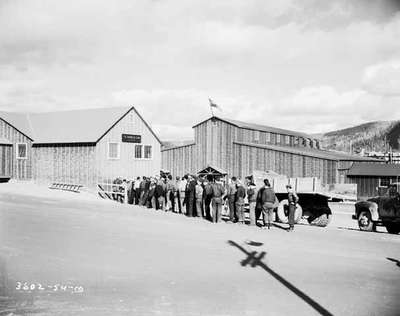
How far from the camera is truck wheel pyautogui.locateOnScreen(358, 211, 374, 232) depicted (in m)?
16.5

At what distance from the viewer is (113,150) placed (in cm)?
3559

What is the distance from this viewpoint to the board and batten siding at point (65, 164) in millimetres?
34062

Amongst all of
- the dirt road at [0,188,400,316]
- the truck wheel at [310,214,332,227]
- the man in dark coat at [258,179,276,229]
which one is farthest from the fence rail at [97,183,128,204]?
the truck wheel at [310,214,332,227]

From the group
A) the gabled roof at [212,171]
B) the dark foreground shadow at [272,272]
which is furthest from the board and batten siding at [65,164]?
the dark foreground shadow at [272,272]

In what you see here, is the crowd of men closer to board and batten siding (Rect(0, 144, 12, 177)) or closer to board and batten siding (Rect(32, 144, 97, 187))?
board and batten siding (Rect(32, 144, 97, 187))

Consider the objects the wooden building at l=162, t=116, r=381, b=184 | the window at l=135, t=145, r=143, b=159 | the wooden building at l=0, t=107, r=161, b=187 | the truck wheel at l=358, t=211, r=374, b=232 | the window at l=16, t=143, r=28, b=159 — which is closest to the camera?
the truck wheel at l=358, t=211, r=374, b=232

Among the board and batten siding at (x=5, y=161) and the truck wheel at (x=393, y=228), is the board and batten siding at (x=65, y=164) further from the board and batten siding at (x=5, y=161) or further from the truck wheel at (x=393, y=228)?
the truck wheel at (x=393, y=228)

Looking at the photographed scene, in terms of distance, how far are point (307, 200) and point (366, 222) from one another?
98.6 inches

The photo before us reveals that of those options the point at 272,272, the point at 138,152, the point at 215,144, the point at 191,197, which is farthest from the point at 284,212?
the point at 215,144

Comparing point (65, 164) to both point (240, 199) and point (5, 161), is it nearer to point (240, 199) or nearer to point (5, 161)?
point (5, 161)

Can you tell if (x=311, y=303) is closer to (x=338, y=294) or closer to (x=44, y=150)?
(x=338, y=294)

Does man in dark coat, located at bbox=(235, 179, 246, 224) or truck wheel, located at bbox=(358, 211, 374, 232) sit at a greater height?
man in dark coat, located at bbox=(235, 179, 246, 224)

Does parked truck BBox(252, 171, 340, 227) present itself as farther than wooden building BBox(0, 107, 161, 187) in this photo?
No

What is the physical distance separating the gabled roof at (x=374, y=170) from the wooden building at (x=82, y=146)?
56.1 ft
